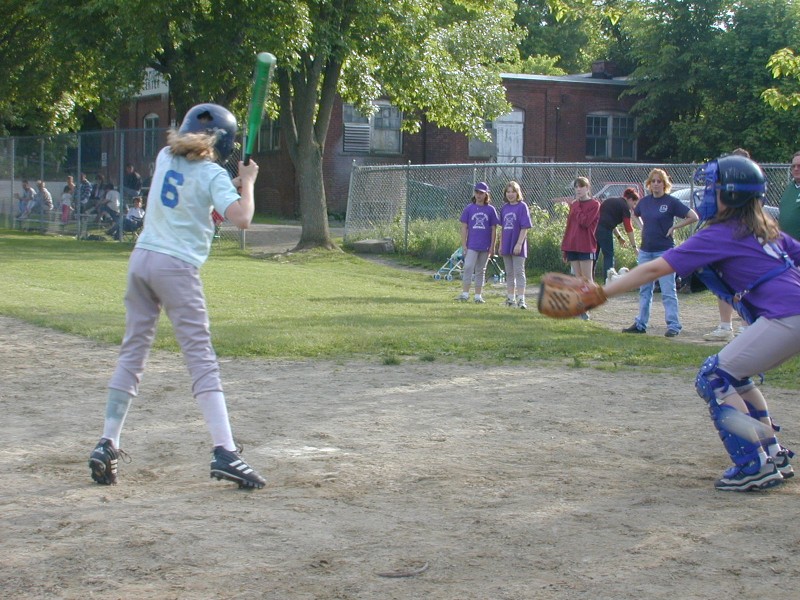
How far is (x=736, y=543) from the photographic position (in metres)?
4.68

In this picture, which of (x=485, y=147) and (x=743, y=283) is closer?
(x=743, y=283)

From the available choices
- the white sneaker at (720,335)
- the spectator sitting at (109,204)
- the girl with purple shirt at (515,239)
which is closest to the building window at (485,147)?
the spectator sitting at (109,204)

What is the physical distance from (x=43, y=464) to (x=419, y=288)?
1306 centimetres

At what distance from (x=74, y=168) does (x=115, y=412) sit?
25.8 metres

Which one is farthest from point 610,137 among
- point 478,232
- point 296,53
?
point 478,232

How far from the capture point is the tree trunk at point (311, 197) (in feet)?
86.1

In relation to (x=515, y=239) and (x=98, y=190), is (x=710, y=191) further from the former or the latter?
(x=98, y=190)

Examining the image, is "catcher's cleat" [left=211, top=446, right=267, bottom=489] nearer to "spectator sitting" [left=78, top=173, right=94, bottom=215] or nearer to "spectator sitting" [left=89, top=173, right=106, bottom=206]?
"spectator sitting" [left=89, top=173, right=106, bottom=206]

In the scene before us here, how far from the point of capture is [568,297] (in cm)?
518

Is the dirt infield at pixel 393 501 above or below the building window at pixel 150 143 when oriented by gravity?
below

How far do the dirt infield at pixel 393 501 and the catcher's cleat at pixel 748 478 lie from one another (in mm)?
80

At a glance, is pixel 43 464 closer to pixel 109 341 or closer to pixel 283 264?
pixel 109 341

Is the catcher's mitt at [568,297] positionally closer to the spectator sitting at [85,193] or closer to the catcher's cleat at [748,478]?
the catcher's cleat at [748,478]

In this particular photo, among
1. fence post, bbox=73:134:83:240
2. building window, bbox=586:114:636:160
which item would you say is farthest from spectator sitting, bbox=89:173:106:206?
building window, bbox=586:114:636:160
